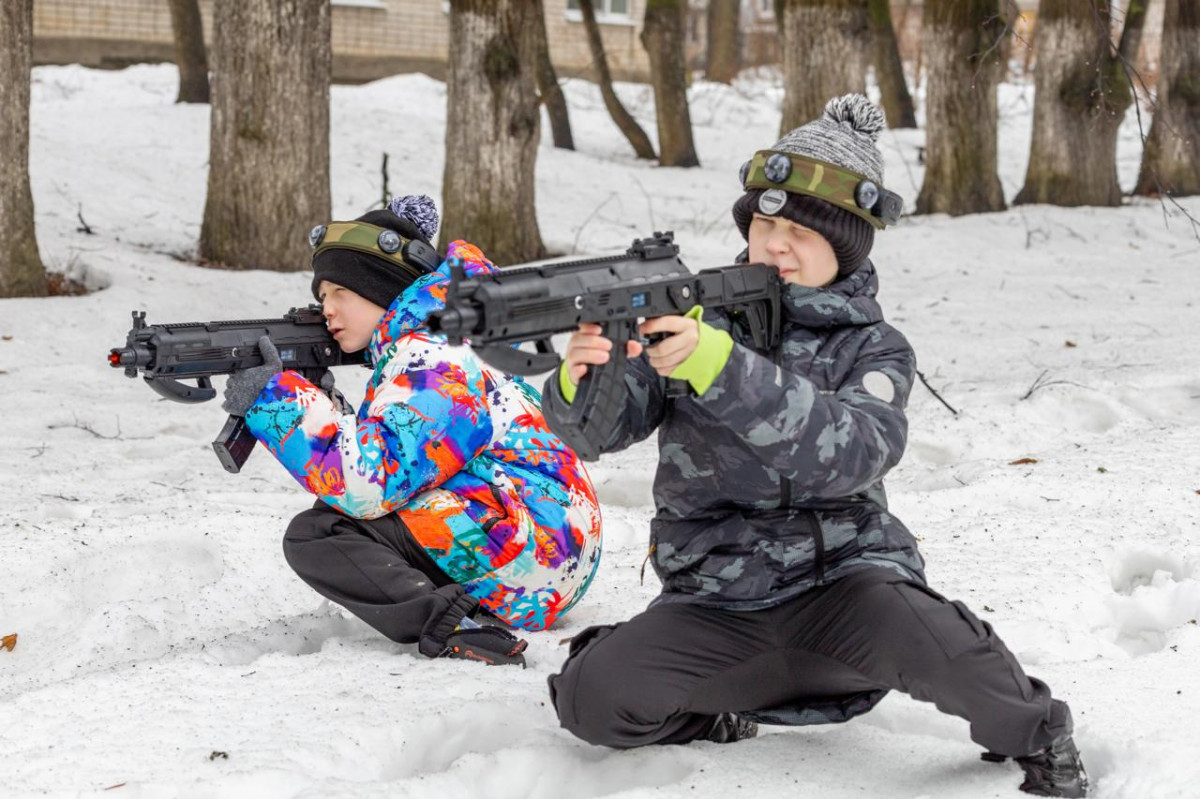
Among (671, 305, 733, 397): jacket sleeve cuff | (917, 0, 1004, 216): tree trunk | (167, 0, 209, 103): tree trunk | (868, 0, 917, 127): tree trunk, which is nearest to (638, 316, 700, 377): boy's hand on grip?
(671, 305, 733, 397): jacket sleeve cuff

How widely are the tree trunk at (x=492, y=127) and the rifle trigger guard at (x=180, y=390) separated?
4898mm

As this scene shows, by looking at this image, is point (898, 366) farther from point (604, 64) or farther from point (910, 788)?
point (604, 64)

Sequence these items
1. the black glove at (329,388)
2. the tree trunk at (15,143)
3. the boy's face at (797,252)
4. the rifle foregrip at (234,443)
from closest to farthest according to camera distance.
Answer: the boy's face at (797,252)
the rifle foregrip at (234,443)
the black glove at (329,388)
the tree trunk at (15,143)

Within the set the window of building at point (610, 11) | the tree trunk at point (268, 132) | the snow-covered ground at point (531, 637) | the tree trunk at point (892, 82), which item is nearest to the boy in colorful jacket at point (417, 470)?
the snow-covered ground at point (531, 637)

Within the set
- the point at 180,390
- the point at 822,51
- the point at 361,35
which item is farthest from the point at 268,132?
the point at 361,35

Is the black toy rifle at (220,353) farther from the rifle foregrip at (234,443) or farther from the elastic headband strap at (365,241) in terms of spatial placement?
the elastic headband strap at (365,241)

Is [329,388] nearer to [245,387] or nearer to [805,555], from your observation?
[245,387]

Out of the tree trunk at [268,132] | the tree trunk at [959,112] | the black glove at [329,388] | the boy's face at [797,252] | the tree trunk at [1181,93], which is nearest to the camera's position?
the boy's face at [797,252]

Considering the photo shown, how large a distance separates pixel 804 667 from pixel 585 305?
0.91 m

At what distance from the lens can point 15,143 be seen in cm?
664

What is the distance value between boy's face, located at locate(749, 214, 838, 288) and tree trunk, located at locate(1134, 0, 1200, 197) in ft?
29.5

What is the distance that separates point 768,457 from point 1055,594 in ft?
5.12

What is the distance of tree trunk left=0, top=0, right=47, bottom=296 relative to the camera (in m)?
6.49

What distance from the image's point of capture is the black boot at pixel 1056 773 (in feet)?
8.14
